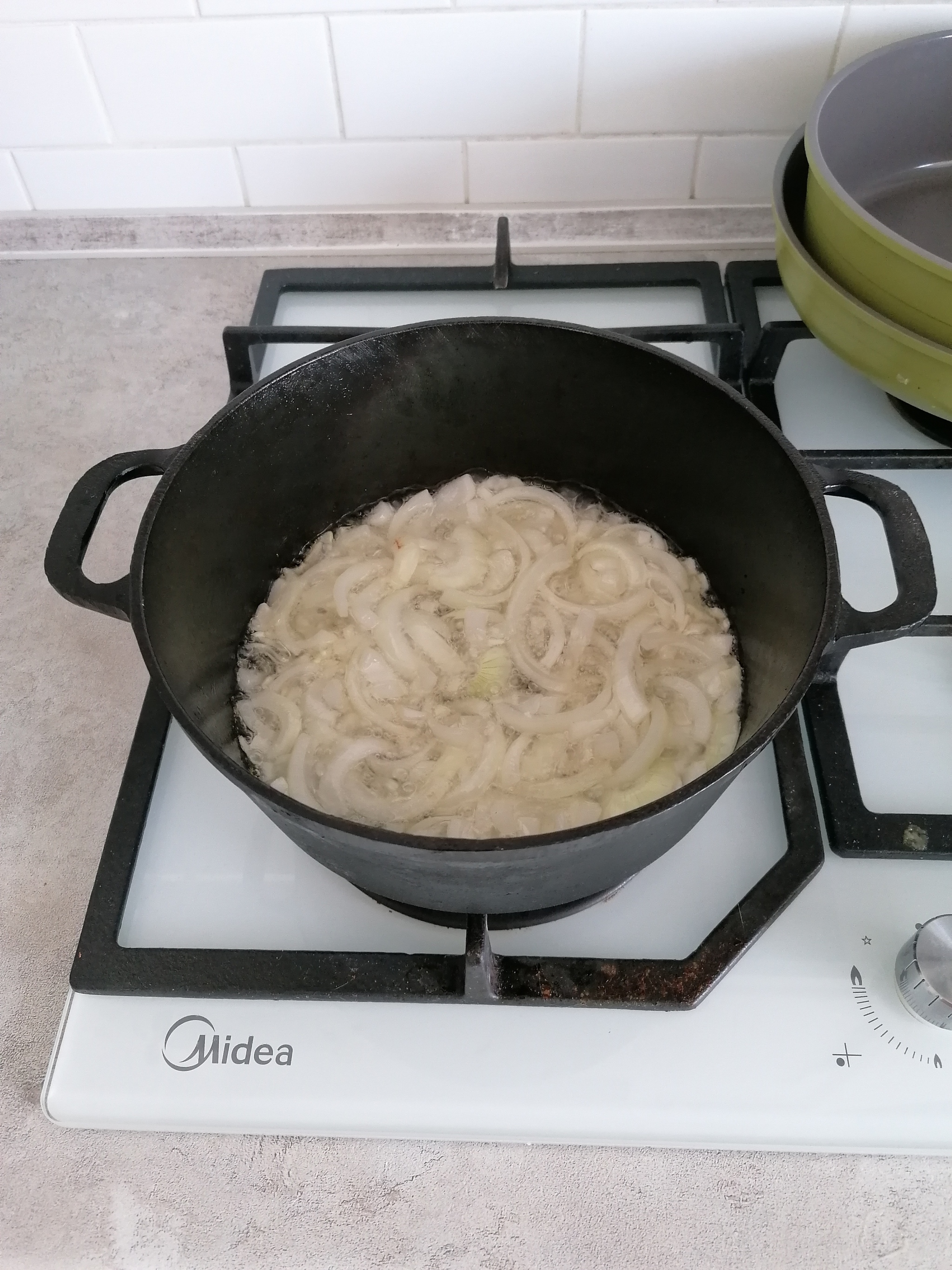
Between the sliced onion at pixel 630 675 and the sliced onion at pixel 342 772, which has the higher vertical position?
the sliced onion at pixel 342 772

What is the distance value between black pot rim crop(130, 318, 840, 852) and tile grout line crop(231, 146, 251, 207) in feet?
1.62

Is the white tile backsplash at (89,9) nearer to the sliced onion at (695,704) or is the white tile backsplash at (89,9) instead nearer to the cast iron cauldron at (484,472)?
the cast iron cauldron at (484,472)

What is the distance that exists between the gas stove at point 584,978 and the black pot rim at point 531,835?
0.46 ft

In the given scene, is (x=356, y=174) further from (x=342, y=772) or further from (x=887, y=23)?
(x=342, y=772)

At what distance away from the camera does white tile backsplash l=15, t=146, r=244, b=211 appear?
1.17 meters

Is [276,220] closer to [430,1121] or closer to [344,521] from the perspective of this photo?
[344,521]

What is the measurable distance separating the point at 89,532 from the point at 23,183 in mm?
764

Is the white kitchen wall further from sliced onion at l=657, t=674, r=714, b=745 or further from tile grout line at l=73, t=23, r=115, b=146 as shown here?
sliced onion at l=657, t=674, r=714, b=745

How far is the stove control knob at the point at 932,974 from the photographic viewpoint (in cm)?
61

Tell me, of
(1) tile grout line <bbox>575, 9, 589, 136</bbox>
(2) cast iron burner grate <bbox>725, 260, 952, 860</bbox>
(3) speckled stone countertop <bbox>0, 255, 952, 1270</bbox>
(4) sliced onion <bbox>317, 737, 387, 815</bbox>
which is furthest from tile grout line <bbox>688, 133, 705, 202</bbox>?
(3) speckled stone countertop <bbox>0, 255, 952, 1270</bbox>

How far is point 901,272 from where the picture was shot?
82cm

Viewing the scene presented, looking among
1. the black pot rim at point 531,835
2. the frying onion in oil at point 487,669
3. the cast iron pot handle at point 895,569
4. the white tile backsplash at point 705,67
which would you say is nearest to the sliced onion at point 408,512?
the frying onion in oil at point 487,669

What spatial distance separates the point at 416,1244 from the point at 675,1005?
0.23 m

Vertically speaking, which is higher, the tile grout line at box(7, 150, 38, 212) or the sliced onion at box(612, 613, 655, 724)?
the tile grout line at box(7, 150, 38, 212)
